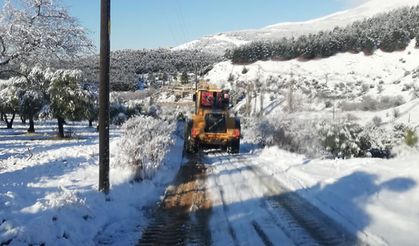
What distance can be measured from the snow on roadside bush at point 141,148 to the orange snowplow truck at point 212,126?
5.95 metres

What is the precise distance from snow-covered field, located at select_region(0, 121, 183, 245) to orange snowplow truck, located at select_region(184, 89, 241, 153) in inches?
202

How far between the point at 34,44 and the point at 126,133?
3.60 metres

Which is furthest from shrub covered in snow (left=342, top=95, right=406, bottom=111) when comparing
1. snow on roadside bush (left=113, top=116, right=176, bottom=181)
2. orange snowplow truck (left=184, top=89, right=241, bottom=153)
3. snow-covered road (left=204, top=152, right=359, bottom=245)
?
snow-covered road (left=204, top=152, right=359, bottom=245)

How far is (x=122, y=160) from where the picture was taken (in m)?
14.1

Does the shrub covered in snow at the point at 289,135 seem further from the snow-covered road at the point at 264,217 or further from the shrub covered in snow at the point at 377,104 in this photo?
the shrub covered in snow at the point at 377,104

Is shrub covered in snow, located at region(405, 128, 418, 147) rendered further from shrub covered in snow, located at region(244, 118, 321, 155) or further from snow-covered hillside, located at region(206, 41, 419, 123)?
snow-covered hillside, located at region(206, 41, 419, 123)

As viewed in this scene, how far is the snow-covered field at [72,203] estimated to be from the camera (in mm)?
7328

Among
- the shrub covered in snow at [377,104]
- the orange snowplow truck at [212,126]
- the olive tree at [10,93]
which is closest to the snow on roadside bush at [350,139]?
the orange snowplow truck at [212,126]

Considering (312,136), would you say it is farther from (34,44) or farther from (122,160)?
(34,44)

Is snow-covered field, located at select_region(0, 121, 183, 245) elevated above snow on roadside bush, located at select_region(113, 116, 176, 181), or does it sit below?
below

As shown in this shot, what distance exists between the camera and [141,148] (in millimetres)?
14453

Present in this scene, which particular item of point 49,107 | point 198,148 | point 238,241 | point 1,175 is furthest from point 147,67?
point 238,241

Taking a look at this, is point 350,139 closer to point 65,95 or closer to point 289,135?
point 289,135

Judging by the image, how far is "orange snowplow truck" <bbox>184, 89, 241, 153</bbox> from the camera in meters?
22.4
